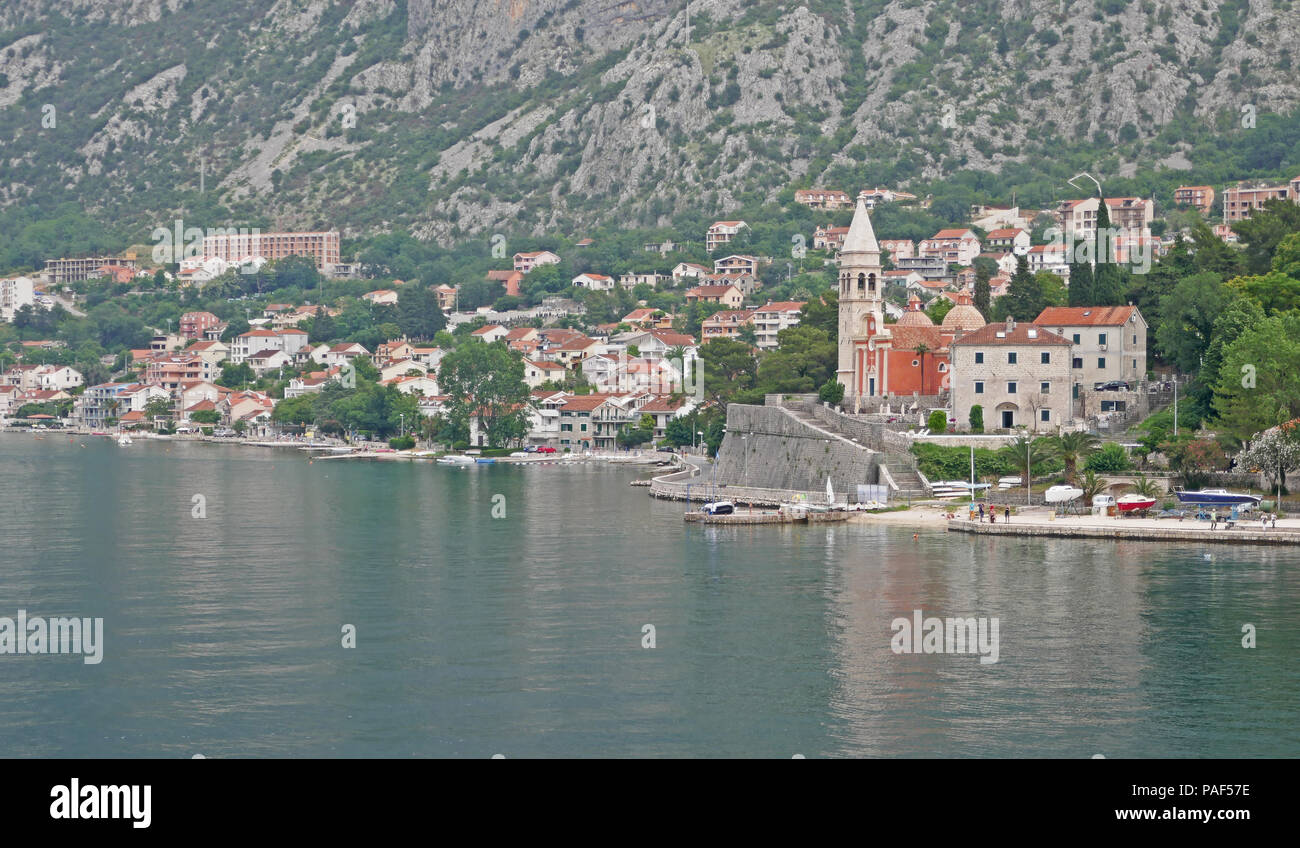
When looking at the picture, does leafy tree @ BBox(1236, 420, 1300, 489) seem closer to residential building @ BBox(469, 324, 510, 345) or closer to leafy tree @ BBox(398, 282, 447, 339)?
residential building @ BBox(469, 324, 510, 345)

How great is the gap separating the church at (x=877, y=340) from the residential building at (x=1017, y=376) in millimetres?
3743

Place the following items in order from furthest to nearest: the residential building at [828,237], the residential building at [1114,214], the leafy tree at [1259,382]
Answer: the residential building at [828,237], the residential building at [1114,214], the leafy tree at [1259,382]

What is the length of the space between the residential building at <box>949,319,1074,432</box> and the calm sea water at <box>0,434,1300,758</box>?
10635mm

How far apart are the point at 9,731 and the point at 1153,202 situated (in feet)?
383

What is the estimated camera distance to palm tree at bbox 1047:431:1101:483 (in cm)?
6512

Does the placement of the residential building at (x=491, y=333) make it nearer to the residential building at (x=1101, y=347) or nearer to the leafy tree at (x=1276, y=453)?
the residential building at (x=1101, y=347)

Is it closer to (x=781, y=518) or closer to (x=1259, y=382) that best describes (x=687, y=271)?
(x=781, y=518)

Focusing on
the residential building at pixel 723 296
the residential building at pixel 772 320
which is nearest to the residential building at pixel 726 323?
the residential building at pixel 772 320

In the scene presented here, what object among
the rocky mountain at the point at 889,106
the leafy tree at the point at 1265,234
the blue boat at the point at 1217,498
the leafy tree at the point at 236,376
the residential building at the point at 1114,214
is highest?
the rocky mountain at the point at 889,106

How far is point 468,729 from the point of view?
3409cm

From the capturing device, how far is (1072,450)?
65.1m

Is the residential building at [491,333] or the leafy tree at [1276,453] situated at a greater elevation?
the residential building at [491,333]

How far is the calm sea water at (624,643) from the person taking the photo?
33812 mm
